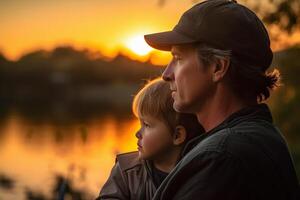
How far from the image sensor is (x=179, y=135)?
8.73 ft

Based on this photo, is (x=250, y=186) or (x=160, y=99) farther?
(x=160, y=99)

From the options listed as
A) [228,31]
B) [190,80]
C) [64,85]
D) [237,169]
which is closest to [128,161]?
[190,80]

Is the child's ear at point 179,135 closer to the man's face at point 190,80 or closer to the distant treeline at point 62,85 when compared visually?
the man's face at point 190,80

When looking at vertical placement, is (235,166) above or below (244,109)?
below

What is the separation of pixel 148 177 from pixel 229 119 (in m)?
0.81

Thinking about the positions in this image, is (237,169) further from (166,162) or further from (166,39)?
(166,162)

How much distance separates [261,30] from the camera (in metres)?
1.90

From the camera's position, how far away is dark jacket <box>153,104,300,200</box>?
1.61 m

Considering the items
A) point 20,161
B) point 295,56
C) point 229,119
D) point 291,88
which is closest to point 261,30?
point 229,119

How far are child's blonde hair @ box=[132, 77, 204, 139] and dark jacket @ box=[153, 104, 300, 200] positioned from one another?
864mm

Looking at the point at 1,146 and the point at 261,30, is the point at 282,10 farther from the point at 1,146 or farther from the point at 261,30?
the point at 1,146

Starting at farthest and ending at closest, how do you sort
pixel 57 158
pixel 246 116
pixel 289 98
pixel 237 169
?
1. pixel 289 98
2. pixel 57 158
3. pixel 246 116
4. pixel 237 169

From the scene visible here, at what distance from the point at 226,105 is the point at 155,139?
0.83 meters

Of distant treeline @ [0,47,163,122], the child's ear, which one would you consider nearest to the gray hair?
the child's ear
